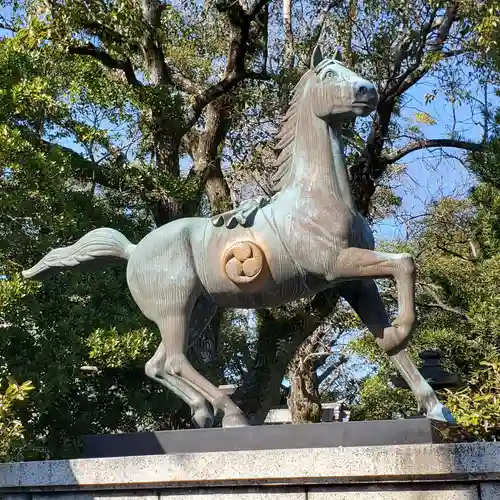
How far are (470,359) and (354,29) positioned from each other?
542 cm

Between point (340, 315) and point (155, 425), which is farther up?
point (340, 315)

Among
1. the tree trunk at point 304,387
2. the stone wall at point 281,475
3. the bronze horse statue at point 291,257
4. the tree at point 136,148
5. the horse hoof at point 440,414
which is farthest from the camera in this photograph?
the tree trunk at point 304,387

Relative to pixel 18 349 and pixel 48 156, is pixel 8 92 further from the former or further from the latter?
pixel 18 349

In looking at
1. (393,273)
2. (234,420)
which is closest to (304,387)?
(234,420)

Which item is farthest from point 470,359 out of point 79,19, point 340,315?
point 79,19

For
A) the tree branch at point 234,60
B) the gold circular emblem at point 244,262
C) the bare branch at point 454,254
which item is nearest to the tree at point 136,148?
the tree branch at point 234,60

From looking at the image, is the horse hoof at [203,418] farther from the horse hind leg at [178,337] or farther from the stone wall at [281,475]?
the stone wall at [281,475]

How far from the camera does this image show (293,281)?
448 cm

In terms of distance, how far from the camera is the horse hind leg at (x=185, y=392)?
14.7 ft

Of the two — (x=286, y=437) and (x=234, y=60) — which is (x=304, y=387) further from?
(x=286, y=437)

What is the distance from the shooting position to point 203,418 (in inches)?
176

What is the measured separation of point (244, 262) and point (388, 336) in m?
0.95

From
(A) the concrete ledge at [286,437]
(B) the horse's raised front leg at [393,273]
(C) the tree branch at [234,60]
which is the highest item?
(C) the tree branch at [234,60]

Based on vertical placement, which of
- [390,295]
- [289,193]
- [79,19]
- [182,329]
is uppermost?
[79,19]
